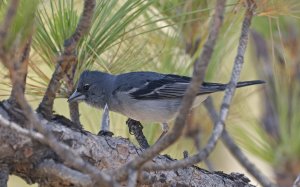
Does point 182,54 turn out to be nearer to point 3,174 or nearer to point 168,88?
point 168,88

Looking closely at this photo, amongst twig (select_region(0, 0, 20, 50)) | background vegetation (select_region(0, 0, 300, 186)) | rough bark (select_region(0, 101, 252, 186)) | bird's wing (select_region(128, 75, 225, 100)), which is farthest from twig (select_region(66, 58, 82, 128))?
twig (select_region(0, 0, 20, 50))

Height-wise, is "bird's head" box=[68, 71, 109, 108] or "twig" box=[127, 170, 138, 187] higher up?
"bird's head" box=[68, 71, 109, 108]

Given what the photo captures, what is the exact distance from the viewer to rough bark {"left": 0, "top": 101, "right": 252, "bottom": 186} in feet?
4.84

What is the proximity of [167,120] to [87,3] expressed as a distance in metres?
1.34

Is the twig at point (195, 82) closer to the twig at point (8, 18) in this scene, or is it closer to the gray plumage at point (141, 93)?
the twig at point (8, 18)

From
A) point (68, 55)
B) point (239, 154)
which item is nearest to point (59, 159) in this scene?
point (68, 55)

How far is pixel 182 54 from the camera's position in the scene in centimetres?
259

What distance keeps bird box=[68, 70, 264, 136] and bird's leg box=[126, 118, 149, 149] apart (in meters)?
0.12

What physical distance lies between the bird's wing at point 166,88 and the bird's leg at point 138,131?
0.81 feet

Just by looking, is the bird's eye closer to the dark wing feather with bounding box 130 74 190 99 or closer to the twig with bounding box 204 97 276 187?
the dark wing feather with bounding box 130 74 190 99

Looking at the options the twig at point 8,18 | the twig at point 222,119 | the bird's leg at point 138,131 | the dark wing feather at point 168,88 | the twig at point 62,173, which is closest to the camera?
the twig at point 8,18

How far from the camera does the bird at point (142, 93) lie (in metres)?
2.56

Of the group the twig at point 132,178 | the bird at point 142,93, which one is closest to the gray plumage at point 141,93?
the bird at point 142,93

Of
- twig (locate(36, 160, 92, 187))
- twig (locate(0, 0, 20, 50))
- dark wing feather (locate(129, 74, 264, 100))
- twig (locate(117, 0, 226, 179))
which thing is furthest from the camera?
dark wing feather (locate(129, 74, 264, 100))
